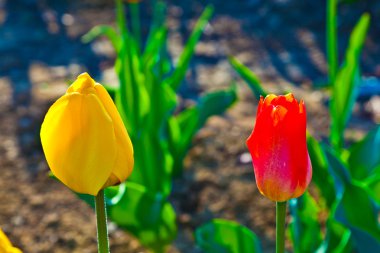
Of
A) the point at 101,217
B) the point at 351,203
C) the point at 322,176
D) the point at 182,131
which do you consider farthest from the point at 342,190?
the point at 182,131

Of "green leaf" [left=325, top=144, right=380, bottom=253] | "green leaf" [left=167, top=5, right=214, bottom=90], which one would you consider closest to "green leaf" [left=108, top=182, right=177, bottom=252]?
"green leaf" [left=325, top=144, right=380, bottom=253]

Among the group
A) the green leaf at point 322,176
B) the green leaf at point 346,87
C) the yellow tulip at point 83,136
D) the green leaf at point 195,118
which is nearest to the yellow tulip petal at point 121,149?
the yellow tulip at point 83,136

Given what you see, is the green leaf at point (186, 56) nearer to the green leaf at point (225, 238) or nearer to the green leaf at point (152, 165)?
the green leaf at point (152, 165)

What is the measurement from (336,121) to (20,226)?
37.3 inches

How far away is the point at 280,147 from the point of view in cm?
89

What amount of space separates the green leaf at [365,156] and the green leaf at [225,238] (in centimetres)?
45

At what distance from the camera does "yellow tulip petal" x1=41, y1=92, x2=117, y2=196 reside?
2.65 ft

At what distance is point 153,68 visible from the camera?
2.17 meters

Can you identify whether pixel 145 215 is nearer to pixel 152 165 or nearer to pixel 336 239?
pixel 152 165

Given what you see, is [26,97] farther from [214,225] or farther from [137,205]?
[214,225]

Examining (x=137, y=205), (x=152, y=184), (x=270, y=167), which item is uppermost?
(x=270, y=167)

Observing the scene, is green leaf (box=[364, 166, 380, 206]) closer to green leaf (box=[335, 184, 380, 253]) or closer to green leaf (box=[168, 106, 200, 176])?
green leaf (box=[335, 184, 380, 253])

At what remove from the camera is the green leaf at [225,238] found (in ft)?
4.80

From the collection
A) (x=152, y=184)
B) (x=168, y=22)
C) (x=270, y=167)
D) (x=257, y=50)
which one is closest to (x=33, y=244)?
(x=152, y=184)
